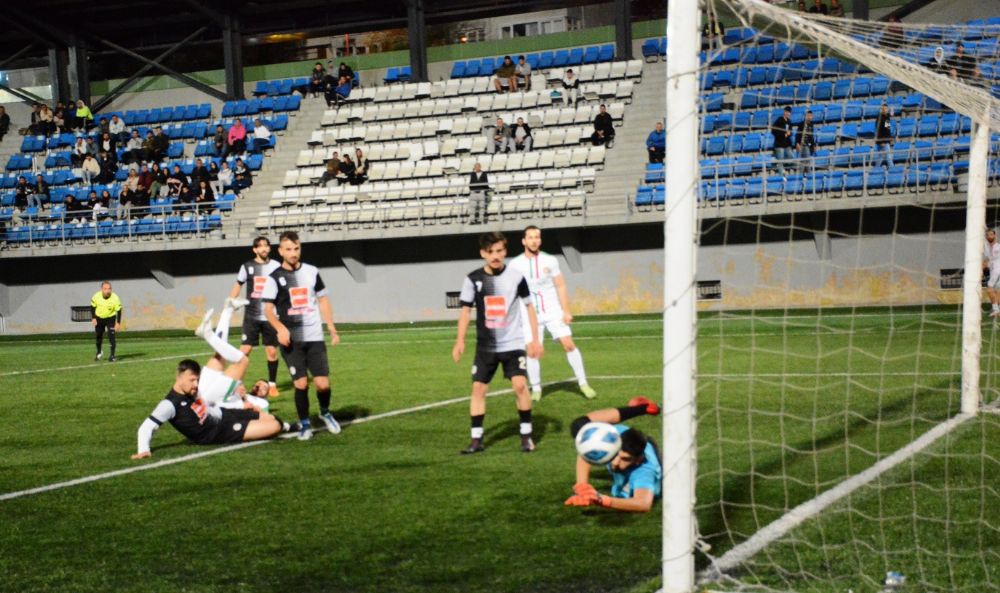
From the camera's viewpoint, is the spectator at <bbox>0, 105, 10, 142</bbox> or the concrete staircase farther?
the spectator at <bbox>0, 105, 10, 142</bbox>

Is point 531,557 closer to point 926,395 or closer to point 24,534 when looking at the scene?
point 24,534

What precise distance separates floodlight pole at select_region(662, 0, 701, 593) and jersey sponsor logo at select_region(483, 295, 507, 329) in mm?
4029

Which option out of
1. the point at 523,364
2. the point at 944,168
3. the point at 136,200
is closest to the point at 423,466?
the point at 523,364

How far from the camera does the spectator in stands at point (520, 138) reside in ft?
102

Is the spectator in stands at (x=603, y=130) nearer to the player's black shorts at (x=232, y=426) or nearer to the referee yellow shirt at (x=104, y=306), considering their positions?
the referee yellow shirt at (x=104, y=306)

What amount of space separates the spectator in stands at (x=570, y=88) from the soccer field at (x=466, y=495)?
1890cm

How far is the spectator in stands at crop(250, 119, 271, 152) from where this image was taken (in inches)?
1395

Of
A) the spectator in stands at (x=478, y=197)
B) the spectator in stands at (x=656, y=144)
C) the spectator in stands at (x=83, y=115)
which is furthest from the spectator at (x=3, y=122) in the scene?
the spectator in stands at (x=656, y=144)

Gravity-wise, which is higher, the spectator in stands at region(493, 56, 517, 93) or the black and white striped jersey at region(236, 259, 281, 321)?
the spectator in stands at region(493, 56, 517, 93)

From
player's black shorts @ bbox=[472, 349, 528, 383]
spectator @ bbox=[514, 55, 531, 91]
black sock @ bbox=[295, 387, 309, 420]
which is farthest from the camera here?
spectator @ bbox=[514, 55, 531, 91]

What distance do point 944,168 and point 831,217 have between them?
3329mm

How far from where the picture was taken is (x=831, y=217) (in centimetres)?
2653

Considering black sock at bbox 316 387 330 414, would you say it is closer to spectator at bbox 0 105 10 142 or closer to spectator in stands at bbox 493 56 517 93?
spectator in stands at bbox 493 56 517 93

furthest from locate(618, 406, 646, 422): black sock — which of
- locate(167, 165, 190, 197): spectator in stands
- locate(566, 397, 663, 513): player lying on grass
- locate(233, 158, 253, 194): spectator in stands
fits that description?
locate(167, 165, 190, 197): spectator in stands
